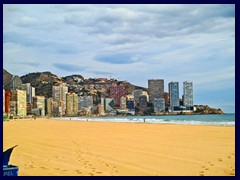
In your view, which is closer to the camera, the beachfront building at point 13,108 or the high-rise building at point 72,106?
the beachfront building at point 13,108

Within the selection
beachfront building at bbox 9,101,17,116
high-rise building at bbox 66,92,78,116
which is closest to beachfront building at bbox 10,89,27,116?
beachfront building at bbox 9,101,17,116

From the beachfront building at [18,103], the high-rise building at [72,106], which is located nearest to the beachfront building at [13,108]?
the beachfront building at [18,103]

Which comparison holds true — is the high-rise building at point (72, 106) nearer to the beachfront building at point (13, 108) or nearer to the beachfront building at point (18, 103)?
the beachfront building at point (18, 103)

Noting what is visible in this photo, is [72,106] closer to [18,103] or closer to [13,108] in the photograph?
[18,103]

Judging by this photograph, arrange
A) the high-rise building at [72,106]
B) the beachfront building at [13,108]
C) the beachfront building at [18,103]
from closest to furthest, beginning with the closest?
1. the beachfront building at [13,108]
2. the beachfront building at [18,103]
3. the high-rise building at [72,106]

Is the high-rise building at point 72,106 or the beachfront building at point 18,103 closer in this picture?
the beachfront building at point 18,103

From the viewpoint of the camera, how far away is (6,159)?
5734 millimetres

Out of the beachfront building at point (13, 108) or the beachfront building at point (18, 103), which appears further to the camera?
the beachfront building at point (18, 103)

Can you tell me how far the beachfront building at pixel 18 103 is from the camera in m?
77.3

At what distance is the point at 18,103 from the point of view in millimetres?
82562

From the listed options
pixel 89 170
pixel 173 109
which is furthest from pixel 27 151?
pixel 173 109

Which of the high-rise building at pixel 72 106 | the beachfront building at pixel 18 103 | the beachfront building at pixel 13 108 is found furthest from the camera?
the high-rise building at pixel 72 106

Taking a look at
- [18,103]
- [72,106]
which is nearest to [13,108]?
[18,103]
